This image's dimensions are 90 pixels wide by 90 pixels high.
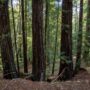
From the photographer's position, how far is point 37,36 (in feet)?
25.2

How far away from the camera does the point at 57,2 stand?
460 inches

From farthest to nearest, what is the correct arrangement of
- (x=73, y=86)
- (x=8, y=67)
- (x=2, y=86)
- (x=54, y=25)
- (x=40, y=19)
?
(x=54, y=25)
(x=8, y=67)
(x=40, y=19)
(x=73, y=86)
(x=2, y=86)

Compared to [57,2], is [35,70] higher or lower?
lower

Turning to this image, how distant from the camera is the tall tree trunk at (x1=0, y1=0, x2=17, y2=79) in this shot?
809 cm

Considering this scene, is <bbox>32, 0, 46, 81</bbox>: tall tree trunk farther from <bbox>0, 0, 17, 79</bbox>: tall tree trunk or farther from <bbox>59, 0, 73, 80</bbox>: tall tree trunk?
<bbox>59, 0, 73, 80</bbox>: tall tree trunk

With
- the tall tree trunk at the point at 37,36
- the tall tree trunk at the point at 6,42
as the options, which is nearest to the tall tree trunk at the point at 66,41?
the tall tree trunk at the point at 37,36

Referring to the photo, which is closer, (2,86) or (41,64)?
(2,86)

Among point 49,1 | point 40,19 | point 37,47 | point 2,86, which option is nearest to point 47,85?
point 2,86

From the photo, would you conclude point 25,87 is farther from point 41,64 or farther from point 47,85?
point 41,64

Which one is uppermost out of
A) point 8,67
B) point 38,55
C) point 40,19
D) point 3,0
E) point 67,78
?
point 3,0

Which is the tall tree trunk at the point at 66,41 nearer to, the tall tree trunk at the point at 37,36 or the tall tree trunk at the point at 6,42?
the tall tree trunk at the point at 37,36

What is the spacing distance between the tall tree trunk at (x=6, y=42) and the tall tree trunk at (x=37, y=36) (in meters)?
1.11

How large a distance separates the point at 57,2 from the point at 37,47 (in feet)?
15.8

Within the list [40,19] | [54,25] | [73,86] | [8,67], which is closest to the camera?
[73,86]
